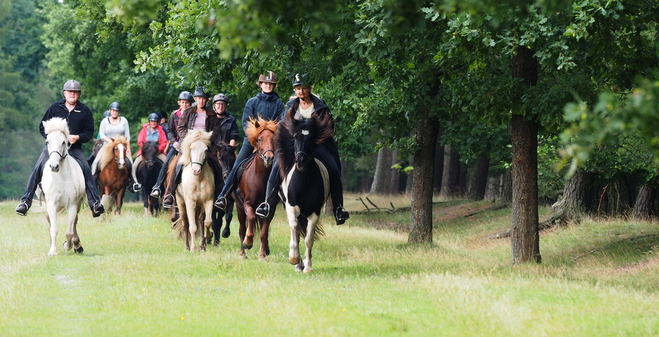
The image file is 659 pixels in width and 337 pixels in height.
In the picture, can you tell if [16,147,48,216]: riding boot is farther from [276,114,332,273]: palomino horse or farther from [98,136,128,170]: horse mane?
[98,136,128,170]: horse mane

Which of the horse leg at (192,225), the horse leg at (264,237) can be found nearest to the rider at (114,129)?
the horse leg at (192,225)

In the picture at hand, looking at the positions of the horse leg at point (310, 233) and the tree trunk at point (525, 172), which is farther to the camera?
the tree trunk at point (525, 172)

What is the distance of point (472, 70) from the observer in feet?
56.2

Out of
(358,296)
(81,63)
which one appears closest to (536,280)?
(358,296)

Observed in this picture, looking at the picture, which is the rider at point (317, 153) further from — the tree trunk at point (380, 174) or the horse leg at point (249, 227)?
the tree trunk at point (380, 174)

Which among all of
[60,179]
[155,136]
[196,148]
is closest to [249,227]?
[196,148]

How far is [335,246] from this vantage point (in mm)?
21219

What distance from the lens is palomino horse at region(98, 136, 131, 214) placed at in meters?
27.4

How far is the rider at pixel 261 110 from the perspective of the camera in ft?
57.8

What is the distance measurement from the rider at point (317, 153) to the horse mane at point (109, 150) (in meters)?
11.9

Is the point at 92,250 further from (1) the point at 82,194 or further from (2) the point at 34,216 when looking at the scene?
(2) the point at 34,216

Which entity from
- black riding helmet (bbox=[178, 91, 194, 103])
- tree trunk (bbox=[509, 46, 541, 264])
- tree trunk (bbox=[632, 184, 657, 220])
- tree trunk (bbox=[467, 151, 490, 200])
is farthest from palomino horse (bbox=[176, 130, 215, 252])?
tree trunk (bbox=[467, 151, 490, 200])

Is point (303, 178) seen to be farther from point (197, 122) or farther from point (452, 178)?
point (452, 178)

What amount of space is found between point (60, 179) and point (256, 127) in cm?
331
